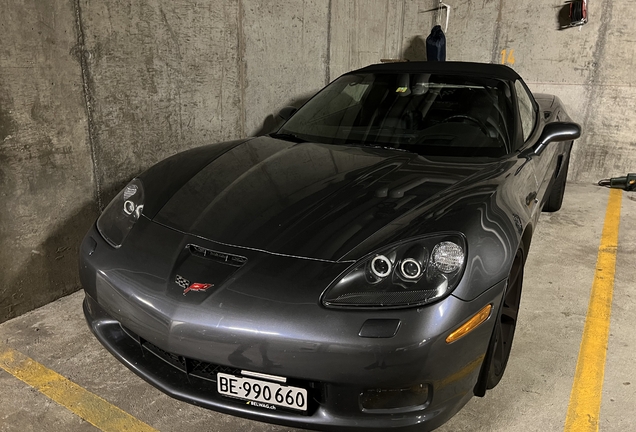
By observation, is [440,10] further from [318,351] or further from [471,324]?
[318,351]

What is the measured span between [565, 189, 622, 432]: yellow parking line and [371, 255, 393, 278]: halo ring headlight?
1059mm

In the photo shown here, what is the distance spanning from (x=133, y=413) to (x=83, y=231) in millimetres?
1377

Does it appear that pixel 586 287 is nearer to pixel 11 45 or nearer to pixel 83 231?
pixel 83 231

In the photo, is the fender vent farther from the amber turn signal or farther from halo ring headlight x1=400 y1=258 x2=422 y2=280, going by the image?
the amber turn signal

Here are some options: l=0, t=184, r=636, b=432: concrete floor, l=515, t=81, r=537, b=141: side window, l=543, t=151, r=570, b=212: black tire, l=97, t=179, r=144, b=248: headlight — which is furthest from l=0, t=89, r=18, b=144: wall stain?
l=543, t=151, r=570, b=212: black tire

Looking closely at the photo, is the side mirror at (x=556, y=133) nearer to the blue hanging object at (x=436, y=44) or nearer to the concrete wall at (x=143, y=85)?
the concrete wall at (x=143, y=85)

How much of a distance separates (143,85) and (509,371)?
106 inches

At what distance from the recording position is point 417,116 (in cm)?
271

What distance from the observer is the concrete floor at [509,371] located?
1.95 meters

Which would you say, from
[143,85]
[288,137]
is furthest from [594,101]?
[143,85]

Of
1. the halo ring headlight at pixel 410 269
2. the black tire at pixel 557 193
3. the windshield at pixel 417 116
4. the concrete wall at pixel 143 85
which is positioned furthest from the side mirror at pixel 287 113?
the black tire at pixel 557 193

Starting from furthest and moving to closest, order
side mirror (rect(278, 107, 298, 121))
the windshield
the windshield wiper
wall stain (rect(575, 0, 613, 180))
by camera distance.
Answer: wall stain (rect(575, 0, 613, 180))
side mirror (rect(278, 107, 298, 121))
the windshield wiper
the windshield

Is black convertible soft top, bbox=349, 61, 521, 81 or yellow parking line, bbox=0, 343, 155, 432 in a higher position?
black convertible soft top, bbox=349, 61, 521, 81

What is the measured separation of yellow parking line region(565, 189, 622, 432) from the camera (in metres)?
1.98
